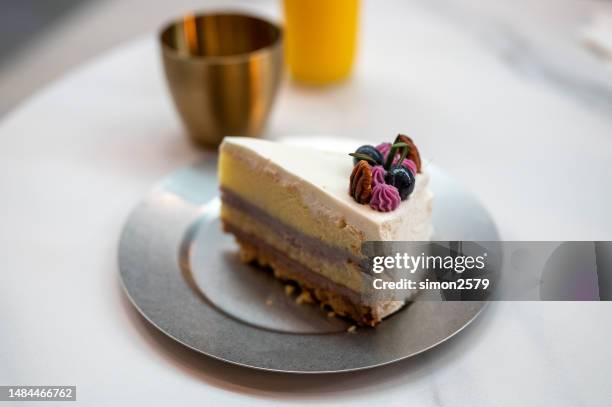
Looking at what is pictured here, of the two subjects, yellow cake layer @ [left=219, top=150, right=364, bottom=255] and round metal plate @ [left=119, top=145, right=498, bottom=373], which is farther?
yellow cake layer @ [left=219, top=150, right=364, bottom=255]

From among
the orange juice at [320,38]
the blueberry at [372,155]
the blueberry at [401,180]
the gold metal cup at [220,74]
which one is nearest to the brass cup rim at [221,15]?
the gold metal cup at [220,74]

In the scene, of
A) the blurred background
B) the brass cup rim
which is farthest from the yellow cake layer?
the blurred background

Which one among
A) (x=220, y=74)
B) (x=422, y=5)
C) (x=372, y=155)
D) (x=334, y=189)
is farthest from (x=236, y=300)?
(x=422, y=5)

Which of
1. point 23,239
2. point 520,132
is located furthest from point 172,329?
point 520,132

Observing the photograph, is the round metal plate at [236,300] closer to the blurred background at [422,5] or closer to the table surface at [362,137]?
the table surface at [362,137]

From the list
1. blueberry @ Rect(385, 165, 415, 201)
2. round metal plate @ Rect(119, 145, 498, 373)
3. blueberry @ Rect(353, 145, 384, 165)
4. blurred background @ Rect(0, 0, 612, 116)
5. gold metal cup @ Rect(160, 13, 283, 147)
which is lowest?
round metal plate @ Rect(119, 145, 498, 373)

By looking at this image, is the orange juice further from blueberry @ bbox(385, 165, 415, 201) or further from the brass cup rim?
blueberry @ bbox(385, 165, 415, 201)
